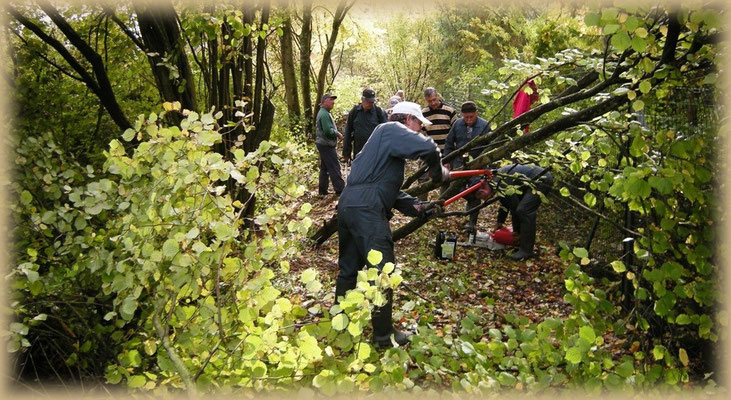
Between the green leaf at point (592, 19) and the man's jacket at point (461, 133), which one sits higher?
the green leaf at point (592, 19)

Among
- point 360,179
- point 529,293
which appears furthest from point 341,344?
point 529,293

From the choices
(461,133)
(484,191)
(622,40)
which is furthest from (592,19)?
(461,133)

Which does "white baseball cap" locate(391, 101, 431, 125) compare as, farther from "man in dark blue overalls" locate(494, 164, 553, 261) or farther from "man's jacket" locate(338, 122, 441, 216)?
"man in dark blue overalls" locate(494, 164, 553, 261)

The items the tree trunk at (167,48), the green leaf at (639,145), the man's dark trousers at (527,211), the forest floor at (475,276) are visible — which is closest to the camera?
the green leaf at (639,145)

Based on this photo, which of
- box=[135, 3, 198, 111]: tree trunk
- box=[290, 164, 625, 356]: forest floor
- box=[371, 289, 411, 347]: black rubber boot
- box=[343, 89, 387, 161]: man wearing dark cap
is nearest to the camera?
box=[371, 289, 411, 347]: black rubber boot

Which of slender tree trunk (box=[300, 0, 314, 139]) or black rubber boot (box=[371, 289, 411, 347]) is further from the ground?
slender tree trunk (box=[300, 0, 314, 139])

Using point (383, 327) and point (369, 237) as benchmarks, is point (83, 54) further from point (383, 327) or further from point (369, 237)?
point (383, 327)

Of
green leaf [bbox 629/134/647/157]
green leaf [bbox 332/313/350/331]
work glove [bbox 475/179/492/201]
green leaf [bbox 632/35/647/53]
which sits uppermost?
green leaf [bbox 632/35/647/53]

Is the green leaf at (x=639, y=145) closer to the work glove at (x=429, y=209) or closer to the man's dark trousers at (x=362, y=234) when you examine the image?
the man's dark trousers at (x=362, y=234)

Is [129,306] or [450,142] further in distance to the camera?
[450,142]

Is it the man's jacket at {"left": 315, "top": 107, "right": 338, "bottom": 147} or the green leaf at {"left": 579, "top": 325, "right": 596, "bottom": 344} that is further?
the man's jacket at {"left": 315, "top": 107, "right": 338, "bottom": 147}

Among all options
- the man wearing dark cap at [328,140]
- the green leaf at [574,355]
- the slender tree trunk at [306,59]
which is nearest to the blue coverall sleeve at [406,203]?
the green leaf at [574,355]

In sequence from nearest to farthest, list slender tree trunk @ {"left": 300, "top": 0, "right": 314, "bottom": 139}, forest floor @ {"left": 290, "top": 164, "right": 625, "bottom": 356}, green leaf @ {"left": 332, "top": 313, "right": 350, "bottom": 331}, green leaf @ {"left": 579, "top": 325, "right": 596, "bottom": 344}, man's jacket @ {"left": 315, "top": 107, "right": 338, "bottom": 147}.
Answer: green leaf @ {"left": 332, "top": 313, "right": 350, "bottom": 331}
green leaf @ {"left": 579, "top": 325, "right": 596, "bottom": 344}
forest floor @ {"left": 290, "top": 164, "right": 625, "bottom": 356}
man's jacket @ {"left": 315, "top": 107, "right": 338, "bottom": 147}
slender tree trunk @ {"left": 300, "top": 0, "right": 314, "bottom": 139}

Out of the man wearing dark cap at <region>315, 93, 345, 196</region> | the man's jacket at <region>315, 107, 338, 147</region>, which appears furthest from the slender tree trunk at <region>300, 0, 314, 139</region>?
the man's jacket at <region>315, 107, 338, 147</region>
